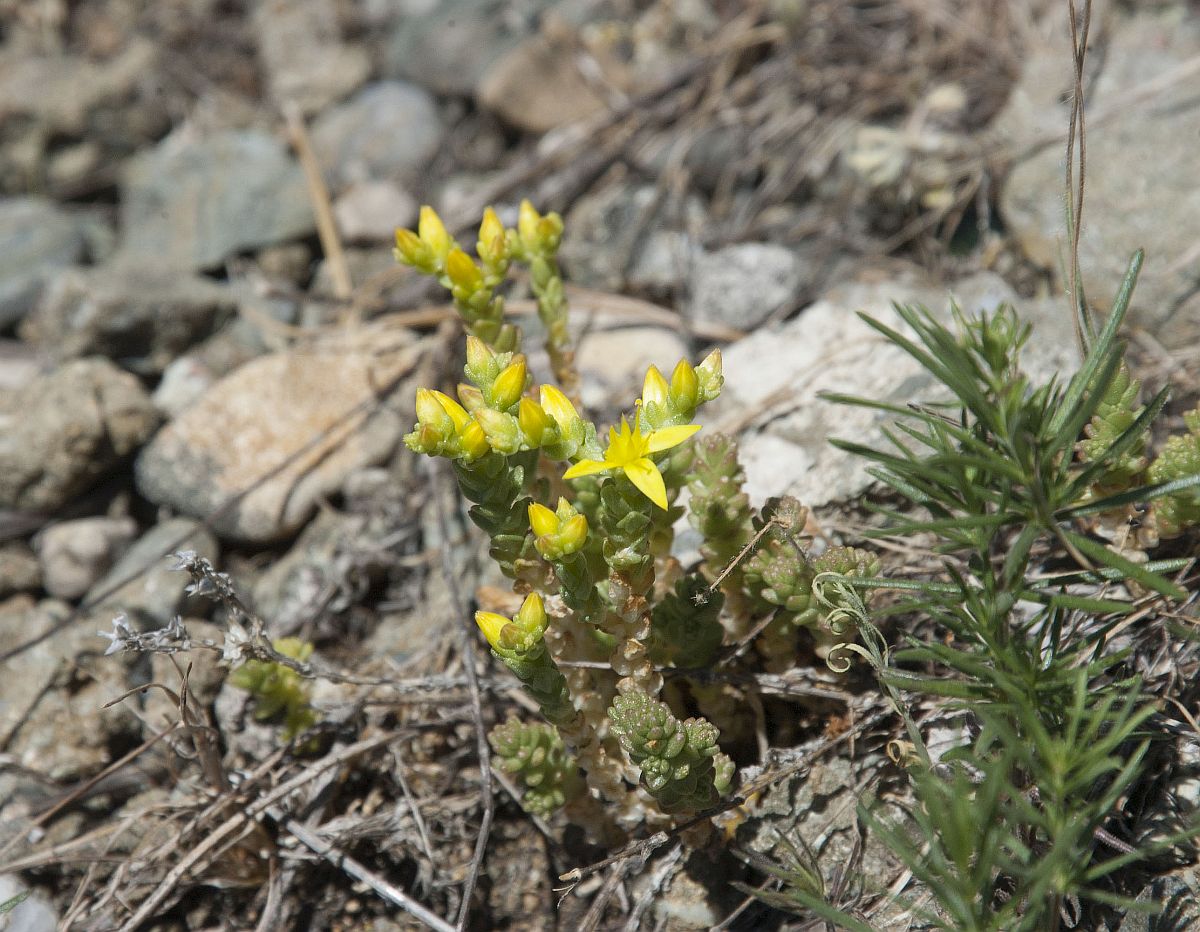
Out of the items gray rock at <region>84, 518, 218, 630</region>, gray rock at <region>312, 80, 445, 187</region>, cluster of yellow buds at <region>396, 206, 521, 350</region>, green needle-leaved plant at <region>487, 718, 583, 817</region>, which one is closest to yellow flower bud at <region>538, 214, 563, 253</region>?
cluster of yellow buds at <region>396, 206, 521, 350</region>

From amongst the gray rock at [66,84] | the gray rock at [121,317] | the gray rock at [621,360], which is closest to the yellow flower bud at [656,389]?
the gray rock at [621,360]

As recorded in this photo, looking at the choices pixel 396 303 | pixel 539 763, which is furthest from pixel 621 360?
pixel 539 763

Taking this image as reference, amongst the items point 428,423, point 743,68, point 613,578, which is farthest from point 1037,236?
point 428,423

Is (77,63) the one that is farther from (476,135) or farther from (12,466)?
(12,466)

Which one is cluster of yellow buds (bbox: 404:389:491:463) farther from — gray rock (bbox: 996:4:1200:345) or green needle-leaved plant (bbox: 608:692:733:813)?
gray rock (bbox: 996:4:1200:345)

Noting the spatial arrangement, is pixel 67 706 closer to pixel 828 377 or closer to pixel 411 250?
pixel 411 250

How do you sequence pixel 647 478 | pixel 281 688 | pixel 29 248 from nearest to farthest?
pixel 647 478, pixel 281 688, pixel 29 248
